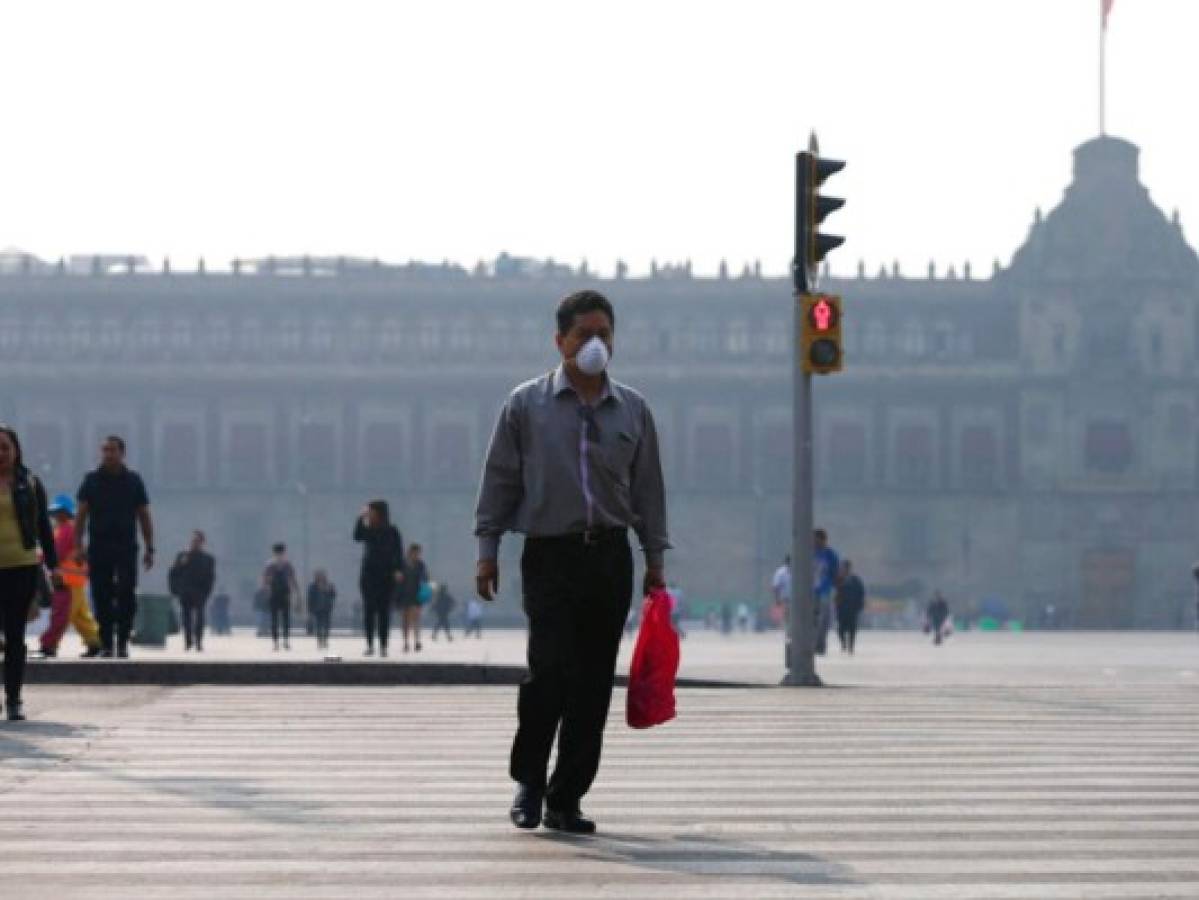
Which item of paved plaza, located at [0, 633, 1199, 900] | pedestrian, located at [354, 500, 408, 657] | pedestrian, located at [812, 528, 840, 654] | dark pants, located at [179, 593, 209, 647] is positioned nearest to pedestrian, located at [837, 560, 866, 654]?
pedestrian, located at [812, 528, 840, 654]

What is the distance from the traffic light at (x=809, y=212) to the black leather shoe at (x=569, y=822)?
8907 mm

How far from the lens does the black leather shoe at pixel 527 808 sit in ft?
25.1

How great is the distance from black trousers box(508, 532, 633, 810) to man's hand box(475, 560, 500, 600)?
0.37 ft

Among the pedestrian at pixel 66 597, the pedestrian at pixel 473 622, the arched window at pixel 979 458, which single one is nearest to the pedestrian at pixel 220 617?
the pedestrian at pixel 473 622

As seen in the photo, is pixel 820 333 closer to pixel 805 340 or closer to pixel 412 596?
pixel 805 340

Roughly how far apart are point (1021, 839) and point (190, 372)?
297 feet

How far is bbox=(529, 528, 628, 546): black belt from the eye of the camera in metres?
A: 7.87

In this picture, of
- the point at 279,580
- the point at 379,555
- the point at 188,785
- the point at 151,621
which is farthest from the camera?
the point at 279,580

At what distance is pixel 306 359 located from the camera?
321 ft

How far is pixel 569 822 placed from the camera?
765 centimetres

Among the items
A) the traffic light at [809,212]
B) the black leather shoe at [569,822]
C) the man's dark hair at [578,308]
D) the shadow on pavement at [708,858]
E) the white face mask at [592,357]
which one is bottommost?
the shadow on pavement at [708,858]

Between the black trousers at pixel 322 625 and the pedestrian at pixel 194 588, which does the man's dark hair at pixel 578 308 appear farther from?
the black trousers at pixel 322 625

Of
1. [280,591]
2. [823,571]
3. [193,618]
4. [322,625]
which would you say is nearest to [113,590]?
[823,571]

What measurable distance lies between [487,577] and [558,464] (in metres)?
0.39
